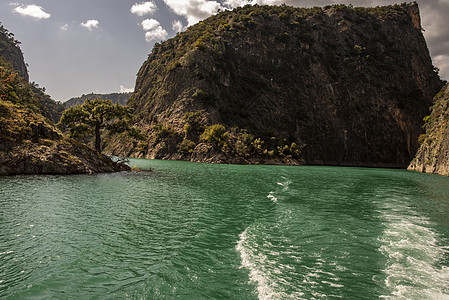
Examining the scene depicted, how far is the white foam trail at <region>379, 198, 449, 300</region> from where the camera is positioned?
864 cm

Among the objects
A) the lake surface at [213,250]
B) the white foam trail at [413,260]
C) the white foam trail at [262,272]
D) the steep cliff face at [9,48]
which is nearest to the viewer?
the white foam trail at [262,272]

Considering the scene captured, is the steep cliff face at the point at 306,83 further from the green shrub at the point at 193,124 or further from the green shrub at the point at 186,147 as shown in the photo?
the green shrub at the point at 186,147

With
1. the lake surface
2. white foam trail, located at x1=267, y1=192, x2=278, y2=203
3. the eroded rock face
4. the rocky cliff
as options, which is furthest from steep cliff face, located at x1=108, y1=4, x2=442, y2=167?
the lake surface

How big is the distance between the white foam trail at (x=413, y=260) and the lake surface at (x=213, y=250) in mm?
48

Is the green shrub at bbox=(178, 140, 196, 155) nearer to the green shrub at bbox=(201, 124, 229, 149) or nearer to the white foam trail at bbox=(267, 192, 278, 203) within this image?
the green shrub at bbox=(201, 124, 229, 149)

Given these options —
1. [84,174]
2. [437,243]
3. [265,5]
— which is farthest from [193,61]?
[437,243]

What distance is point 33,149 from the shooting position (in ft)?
110

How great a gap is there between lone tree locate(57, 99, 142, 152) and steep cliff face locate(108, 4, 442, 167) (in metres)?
55.5

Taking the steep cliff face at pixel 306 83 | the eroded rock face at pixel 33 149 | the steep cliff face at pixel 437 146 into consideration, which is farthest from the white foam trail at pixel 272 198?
the steep cliff face at pixel 306 83

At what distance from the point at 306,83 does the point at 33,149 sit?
12728 cm

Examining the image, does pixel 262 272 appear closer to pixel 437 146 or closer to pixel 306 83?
pixel 437 146

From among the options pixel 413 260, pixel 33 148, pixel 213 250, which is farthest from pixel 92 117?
pixel 413 260

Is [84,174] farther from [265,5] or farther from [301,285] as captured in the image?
[265,5]

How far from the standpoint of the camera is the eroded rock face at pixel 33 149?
31.7 meters
